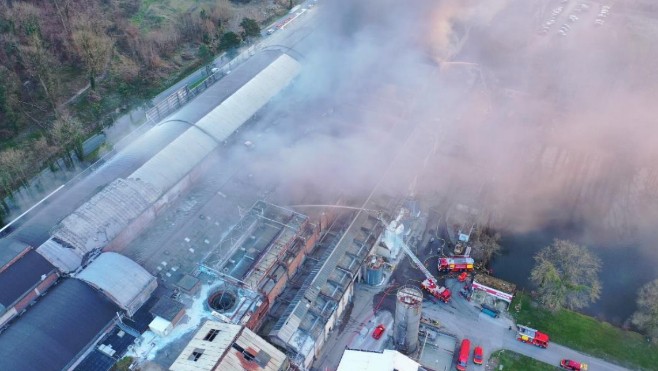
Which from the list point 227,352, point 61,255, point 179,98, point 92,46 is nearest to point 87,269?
point 61,255

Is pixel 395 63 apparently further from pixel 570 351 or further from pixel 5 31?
pixel 5 31

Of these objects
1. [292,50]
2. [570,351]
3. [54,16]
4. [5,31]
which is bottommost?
[570,351]

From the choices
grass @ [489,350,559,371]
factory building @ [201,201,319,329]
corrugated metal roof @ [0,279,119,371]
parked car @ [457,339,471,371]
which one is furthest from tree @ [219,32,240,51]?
grass @ [489,350,559,371]

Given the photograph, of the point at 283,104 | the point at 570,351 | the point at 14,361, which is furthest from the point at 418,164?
the point at 14,361

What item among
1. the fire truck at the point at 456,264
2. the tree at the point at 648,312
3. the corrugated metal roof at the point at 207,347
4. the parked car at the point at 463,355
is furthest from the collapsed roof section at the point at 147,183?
the tree at the point at 648,312

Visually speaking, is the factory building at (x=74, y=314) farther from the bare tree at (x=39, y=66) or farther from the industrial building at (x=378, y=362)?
the bare tree at (x=39, y=66)

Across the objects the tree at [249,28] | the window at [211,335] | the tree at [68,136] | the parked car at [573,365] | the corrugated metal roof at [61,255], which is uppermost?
the tree at [249,28]
